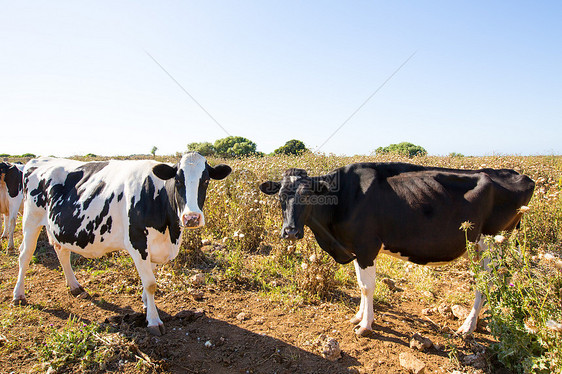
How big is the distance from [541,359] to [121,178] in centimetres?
487

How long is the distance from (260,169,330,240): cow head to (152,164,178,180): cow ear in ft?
4.54

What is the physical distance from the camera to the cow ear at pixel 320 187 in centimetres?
415

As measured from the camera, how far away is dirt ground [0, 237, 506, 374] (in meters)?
3.45

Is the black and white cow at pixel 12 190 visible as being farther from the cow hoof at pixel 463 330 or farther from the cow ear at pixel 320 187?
the cow hoof at pixel 463 330

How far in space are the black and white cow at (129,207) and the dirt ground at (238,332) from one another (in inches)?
17.0

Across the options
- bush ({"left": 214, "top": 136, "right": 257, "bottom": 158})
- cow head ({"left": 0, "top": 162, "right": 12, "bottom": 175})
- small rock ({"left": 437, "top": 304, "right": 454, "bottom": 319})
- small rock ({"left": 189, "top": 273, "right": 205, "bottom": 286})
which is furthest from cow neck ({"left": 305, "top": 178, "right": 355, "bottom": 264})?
bush ({"left": 214, "top": 136, "right": 257, "bottom": 158})

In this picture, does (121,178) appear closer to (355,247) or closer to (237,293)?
(237,293)

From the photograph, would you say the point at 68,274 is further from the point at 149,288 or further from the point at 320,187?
the point at 320,187

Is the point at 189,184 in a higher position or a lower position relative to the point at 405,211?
higher

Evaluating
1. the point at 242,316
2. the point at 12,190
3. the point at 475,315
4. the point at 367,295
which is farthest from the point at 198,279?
the point at 12,190

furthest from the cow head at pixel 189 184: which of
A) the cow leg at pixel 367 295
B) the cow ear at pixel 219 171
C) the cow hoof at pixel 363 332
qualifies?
the cow hoof at pixel 363 332

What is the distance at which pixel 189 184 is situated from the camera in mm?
3738

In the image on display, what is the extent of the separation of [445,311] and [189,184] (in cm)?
392

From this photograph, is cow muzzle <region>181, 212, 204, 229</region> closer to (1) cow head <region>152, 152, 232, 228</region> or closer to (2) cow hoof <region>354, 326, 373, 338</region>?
(1) cow head <region>152, 152, 232, 228</region>
